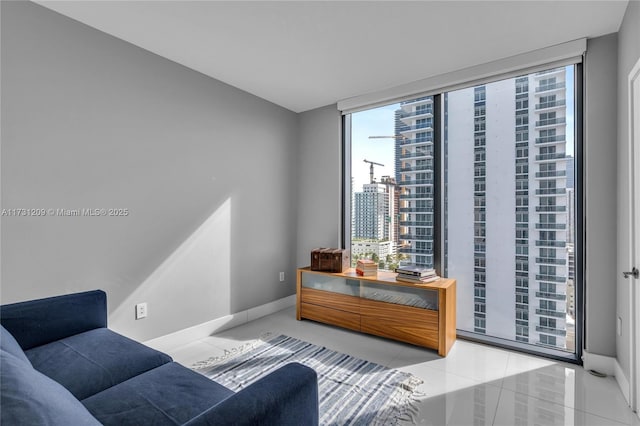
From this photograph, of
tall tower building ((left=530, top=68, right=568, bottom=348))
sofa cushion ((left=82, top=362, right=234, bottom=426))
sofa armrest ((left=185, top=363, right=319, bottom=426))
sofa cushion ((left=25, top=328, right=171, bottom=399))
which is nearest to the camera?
sofa armrest ((left=185, top=363, right=319, bottom=426))

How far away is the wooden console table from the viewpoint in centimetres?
266

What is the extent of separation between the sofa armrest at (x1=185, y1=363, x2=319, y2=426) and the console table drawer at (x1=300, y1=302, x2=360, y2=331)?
202 cm

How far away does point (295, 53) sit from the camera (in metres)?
2.61

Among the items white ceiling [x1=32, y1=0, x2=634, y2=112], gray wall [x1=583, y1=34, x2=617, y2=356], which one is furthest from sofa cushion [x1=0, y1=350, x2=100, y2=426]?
gray wall [x1=583, y1=34, x2=617, y2=356]

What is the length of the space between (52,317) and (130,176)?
1143mm

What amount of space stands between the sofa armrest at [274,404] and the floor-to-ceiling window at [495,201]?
2352 mm

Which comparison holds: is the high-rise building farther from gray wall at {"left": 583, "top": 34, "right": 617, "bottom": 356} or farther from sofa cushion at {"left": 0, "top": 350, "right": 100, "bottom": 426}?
sofa cushion at {"left": 0, "top": 350, "right": 100, "bottom": 426}

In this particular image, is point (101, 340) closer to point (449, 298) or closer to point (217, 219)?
point (217, 219)

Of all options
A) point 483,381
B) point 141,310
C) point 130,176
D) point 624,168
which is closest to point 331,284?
point 483,381

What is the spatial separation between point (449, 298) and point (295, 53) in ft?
8.06

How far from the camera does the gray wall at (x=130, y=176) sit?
1981mm

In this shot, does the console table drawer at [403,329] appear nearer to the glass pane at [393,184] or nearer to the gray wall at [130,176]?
the glass pane at [393,184]

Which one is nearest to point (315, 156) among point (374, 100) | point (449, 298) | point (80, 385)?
point (374, 100)

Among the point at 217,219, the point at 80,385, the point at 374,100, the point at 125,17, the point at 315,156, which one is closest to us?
the point at 80,385
